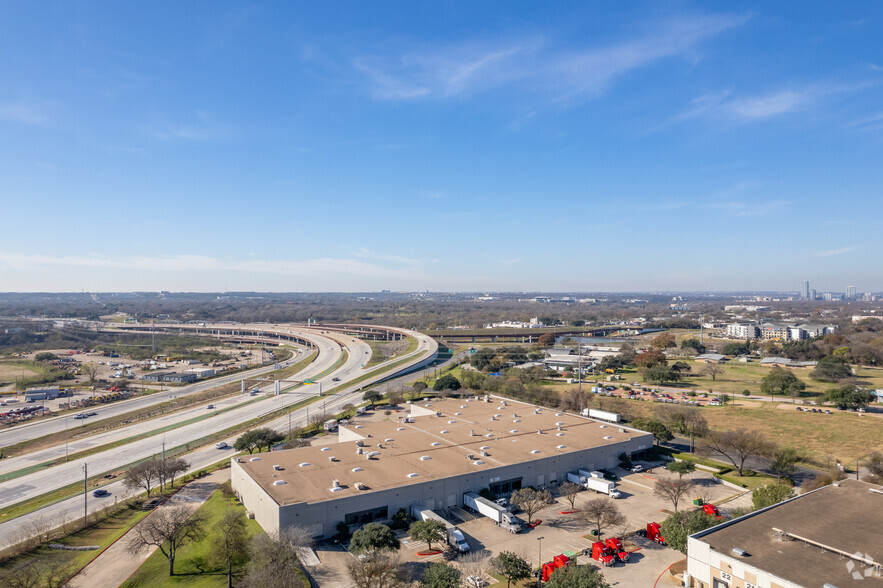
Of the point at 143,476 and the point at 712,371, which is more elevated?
the point at 143,476

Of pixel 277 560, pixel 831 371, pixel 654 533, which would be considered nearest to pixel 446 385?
pixel 654 533

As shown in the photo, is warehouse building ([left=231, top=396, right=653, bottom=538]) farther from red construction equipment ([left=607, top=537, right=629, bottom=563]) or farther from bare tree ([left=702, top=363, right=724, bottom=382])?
bare tree ([left=702, top=363, right=724, bottom=382])

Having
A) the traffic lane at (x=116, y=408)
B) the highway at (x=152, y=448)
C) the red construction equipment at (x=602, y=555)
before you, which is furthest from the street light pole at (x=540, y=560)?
the traffic lane at (x=116, y=408)

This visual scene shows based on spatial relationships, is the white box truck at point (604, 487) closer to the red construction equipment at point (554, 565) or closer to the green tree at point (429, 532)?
the red construction equipment at point (554, 565)

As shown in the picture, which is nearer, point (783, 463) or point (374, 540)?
point (374, 540)

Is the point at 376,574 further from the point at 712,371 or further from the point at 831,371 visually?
the point at 831,371

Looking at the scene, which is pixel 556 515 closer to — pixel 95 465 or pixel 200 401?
pixel 95 465
